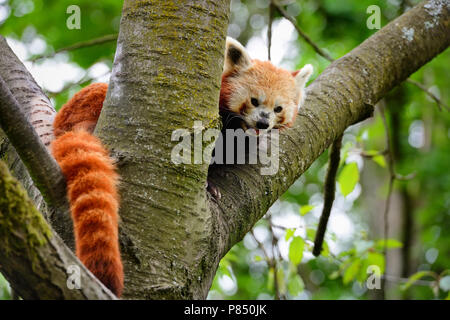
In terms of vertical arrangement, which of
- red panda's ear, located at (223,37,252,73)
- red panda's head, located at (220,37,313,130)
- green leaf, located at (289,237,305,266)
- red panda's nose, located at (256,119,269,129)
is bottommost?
green leaf, located at (289,237,305,266)

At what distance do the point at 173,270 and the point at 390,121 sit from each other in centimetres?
998

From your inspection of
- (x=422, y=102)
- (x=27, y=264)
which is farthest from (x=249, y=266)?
(x=27, y=264)

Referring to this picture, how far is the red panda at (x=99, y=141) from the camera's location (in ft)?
6.00

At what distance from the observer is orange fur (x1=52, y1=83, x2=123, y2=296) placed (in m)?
1.79

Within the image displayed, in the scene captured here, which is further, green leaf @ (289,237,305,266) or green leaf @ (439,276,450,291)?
green leaf @ (439,276,450,291)

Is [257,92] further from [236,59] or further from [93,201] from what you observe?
[93,201]

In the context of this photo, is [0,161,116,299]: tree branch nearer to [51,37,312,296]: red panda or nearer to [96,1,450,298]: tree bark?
[51,37,312,296]: red panda

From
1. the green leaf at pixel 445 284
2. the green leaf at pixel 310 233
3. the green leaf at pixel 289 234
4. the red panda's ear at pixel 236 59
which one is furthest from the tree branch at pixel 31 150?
the green leaf at pixel 445 284

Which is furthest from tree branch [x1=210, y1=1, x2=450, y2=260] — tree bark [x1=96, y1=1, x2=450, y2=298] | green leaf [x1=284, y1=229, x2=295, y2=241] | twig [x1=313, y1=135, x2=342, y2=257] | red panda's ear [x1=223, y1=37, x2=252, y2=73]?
red panda's ear [x1=223, y1=37, x2=252, y2=73]

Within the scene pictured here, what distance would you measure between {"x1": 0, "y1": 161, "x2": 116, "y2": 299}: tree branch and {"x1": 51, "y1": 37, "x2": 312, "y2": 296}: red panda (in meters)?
0.23

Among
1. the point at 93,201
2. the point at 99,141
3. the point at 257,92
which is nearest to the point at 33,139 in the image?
the point at 93,201

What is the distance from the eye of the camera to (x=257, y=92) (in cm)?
413
